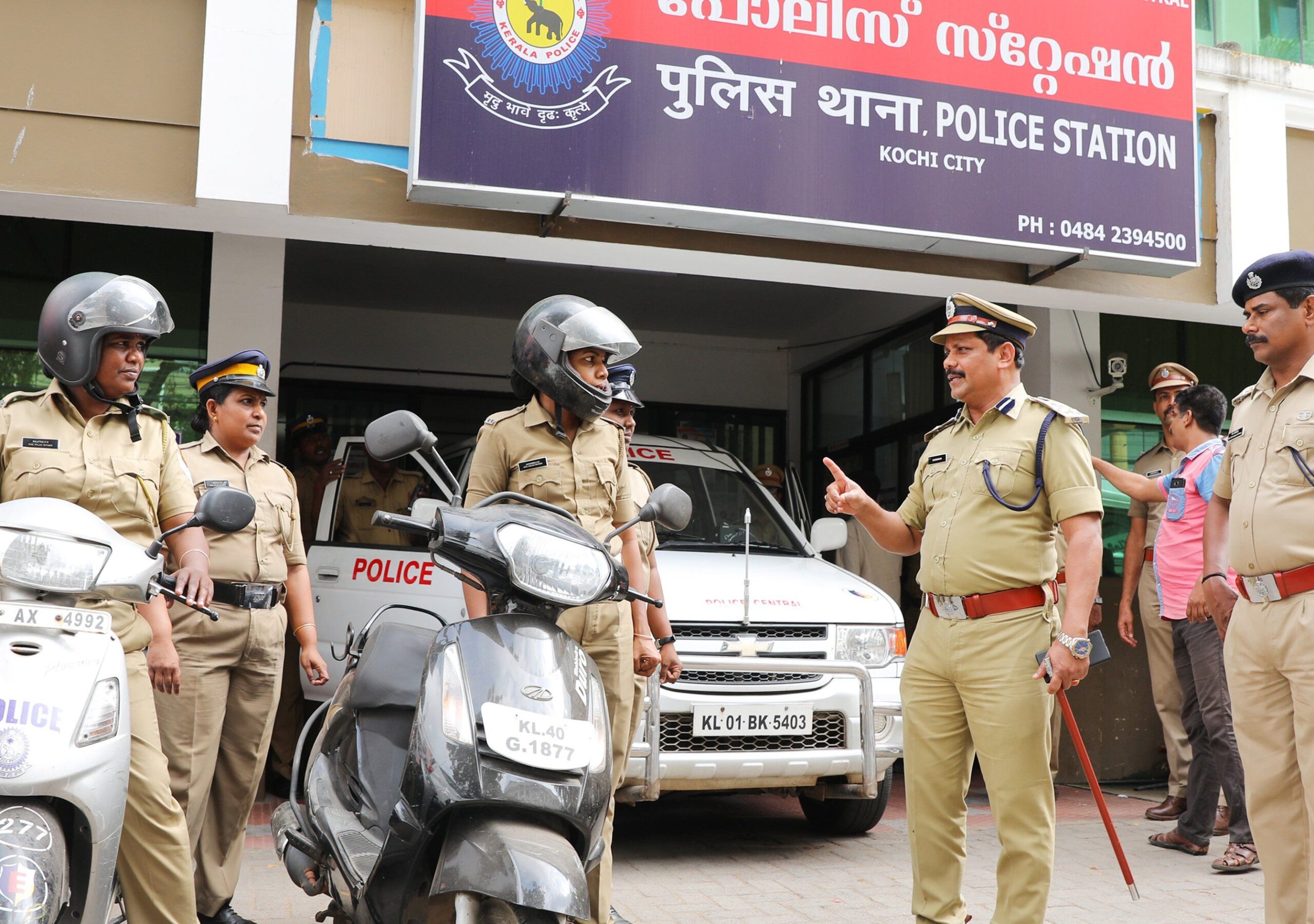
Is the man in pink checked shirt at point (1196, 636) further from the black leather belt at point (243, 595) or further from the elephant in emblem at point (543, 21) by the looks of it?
the black leather belt at point (243, 595)

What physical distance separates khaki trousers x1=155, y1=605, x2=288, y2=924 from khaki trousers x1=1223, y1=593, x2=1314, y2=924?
3261 mm

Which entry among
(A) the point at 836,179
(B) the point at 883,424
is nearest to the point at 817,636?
(A) the point at 836,179

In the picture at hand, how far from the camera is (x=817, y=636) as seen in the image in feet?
18.2

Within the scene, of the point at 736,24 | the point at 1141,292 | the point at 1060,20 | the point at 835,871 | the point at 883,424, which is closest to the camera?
the point at 835,871

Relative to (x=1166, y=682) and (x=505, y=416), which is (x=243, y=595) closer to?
(x=505, y=416)

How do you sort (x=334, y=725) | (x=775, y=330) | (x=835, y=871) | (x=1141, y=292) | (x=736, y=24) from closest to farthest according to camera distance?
(x=334, y=725)
(x=835, y=871)
(x=736, y=24)
(x=1141, y=292)
(x=775, y=330)

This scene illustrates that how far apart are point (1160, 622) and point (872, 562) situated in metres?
2.22

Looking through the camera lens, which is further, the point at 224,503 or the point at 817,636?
the point at 817,636

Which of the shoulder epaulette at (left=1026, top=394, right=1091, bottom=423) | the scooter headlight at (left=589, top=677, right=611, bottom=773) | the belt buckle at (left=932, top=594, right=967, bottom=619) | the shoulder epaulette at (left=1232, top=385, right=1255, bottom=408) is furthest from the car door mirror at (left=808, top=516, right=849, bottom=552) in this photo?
the scooter headlight at (left=589, top=677, right=611, bottom=773)

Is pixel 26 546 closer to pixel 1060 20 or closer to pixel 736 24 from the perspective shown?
pixel 736 24

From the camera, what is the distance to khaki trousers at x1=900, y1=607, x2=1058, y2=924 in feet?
11.8

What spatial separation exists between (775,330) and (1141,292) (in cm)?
498

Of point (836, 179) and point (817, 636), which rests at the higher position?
point (836, 179)

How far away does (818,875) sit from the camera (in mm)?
5348
